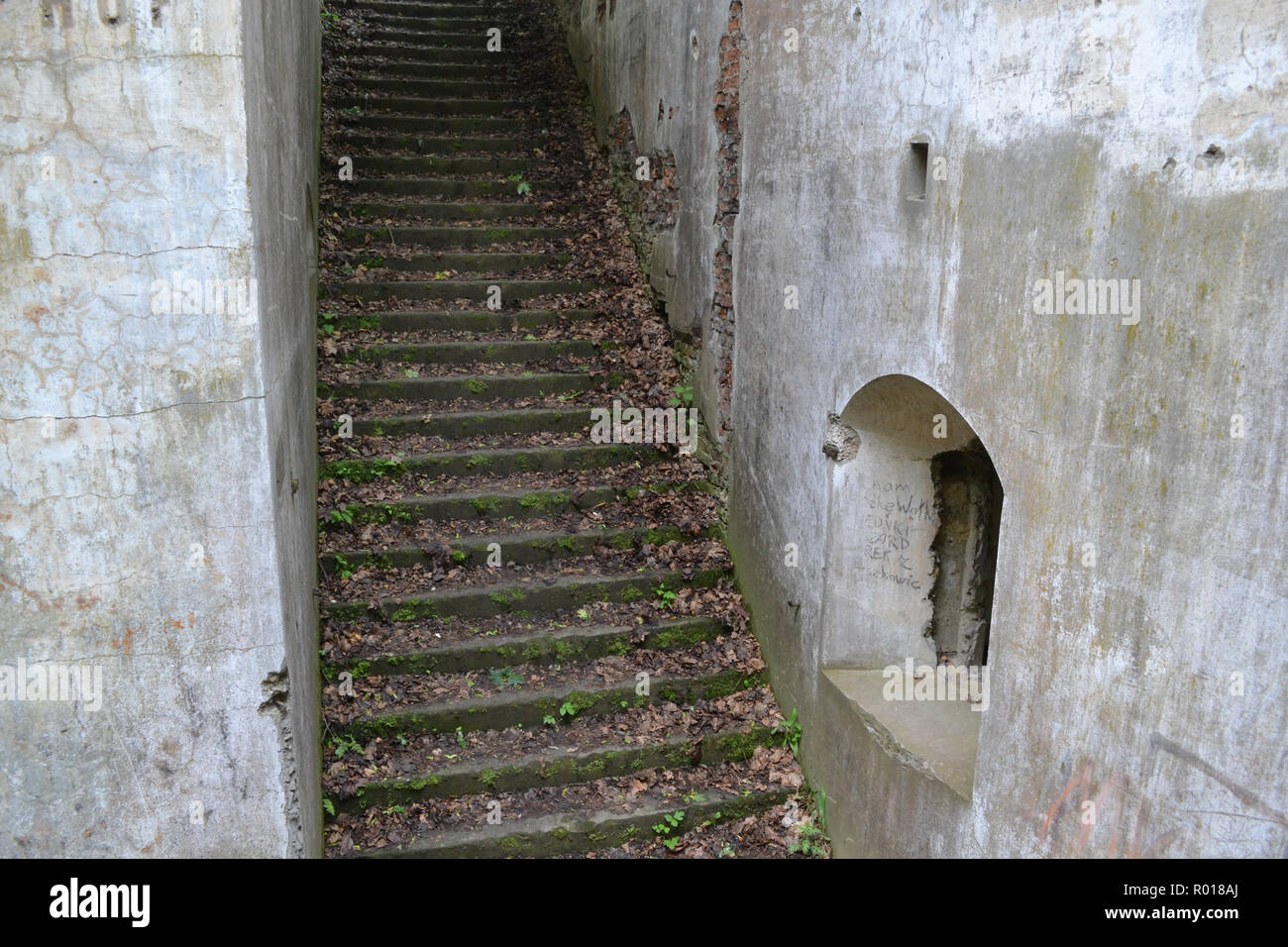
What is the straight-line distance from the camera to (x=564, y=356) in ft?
24.1

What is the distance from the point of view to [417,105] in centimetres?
940

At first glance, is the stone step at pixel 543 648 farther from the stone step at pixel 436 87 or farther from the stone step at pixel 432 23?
the stone step at pixel 432 23

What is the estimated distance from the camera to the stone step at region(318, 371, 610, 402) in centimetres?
659

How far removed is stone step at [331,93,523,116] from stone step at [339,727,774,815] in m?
7.04

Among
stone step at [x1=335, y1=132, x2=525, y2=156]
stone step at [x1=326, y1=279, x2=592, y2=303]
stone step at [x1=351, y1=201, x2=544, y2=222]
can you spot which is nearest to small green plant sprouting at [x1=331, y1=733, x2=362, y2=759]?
stone step at [x1=326, y1=279, x2=592, y2=303]

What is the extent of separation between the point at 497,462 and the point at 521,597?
117 centimetres

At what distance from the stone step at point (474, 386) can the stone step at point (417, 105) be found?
3.98 meters

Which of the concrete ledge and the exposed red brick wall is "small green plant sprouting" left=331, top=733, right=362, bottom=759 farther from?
the exposed red brick wall

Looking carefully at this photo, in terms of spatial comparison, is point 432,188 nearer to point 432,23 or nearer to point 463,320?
point 463,320

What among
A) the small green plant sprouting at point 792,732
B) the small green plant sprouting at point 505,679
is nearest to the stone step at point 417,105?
the small green plant sprouting at point 505,679

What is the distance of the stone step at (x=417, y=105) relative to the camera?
923cm

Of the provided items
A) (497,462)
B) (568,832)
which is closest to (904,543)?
(568,832)
